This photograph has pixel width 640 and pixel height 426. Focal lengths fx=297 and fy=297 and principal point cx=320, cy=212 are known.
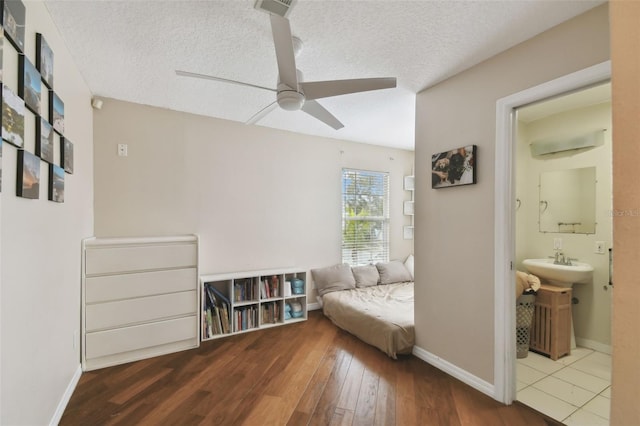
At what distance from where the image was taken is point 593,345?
2.91m

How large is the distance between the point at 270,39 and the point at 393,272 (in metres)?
3.51

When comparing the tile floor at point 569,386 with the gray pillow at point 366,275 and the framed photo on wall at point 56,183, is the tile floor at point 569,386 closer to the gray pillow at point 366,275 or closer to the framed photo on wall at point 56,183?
the gray pillow at point 366,275

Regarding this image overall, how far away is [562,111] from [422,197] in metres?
1.98

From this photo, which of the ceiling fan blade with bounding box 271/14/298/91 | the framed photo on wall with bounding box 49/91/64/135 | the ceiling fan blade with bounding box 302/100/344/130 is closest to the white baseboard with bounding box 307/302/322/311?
the ceiling fan blade with bounding box 302/100/344/130

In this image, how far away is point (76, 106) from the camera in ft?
7.55

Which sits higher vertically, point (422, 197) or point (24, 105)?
point (24, 105)

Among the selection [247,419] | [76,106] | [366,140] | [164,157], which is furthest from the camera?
[366,140]

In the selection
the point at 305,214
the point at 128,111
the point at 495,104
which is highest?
the point at 128,111

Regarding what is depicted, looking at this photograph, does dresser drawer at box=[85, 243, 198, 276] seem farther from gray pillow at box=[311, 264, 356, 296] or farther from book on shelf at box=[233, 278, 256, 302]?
gray pillow at box=[311, 264, 356, 296]

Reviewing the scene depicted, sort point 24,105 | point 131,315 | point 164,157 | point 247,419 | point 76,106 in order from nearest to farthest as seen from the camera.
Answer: point 24,105, point 247,419, point 76,106, point 131,315, point 164,157

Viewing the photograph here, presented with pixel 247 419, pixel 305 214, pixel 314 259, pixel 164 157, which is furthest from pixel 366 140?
pixel 247 419

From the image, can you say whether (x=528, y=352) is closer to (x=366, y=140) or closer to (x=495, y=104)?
(x=495, y=104)

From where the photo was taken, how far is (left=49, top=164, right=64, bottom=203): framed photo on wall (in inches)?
67.3

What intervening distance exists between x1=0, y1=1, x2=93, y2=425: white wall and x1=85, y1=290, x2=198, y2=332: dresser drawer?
0.16m
